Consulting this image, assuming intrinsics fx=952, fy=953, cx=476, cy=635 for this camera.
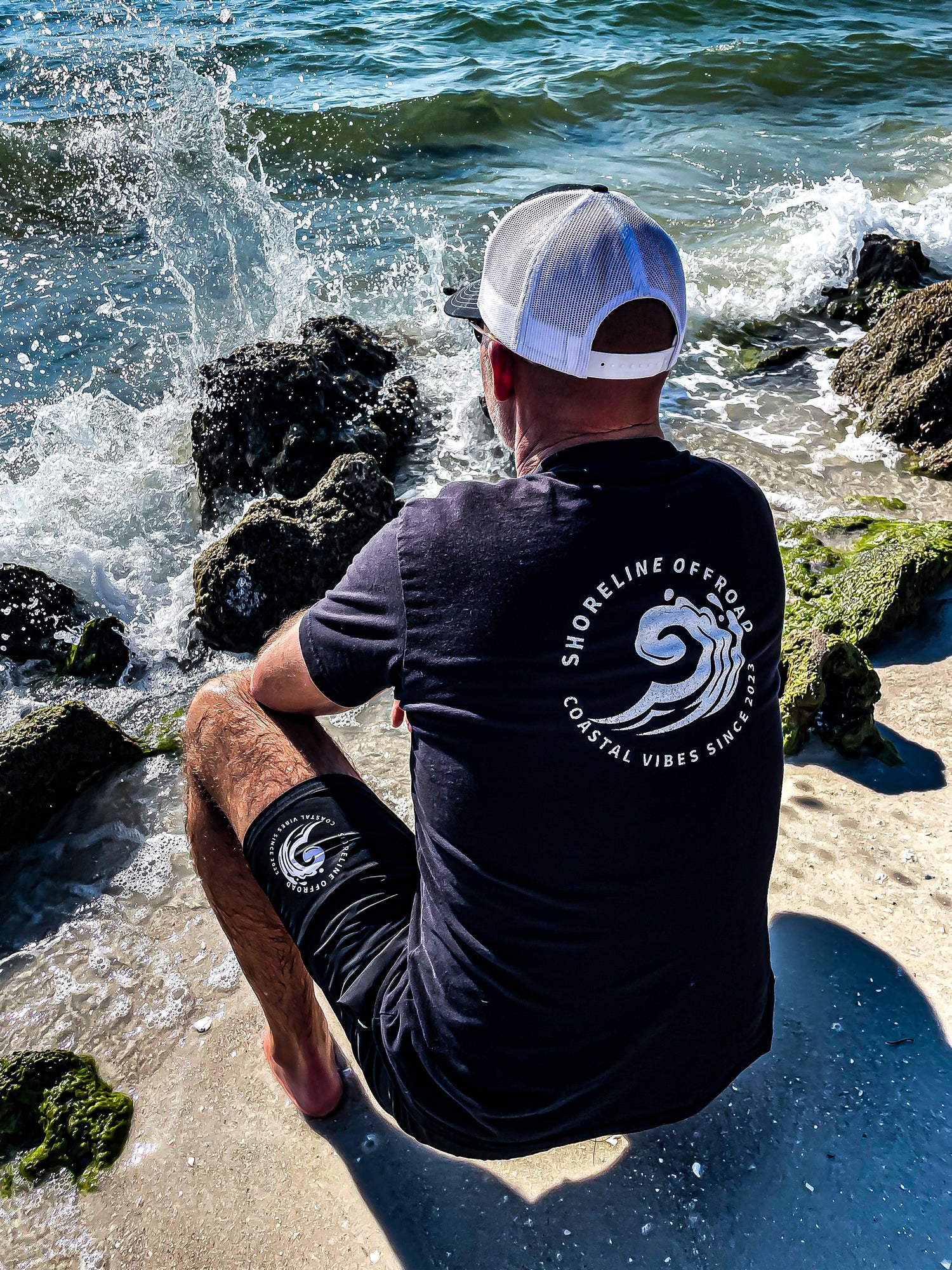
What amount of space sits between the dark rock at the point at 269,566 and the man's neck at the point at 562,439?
3060mm

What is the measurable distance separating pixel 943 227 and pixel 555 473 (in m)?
8.84

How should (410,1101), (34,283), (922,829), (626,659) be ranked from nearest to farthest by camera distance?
1. (626,659)
2. (410,1101)
3. (922,829)
4. (34,283)

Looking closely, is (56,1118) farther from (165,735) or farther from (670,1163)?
(165,735)

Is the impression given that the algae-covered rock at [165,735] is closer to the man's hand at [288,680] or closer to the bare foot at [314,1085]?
the bare foot at [314,1085]

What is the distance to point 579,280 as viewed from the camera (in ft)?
5.63

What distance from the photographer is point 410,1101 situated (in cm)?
179

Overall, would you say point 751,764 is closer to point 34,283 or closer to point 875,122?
point 34,283

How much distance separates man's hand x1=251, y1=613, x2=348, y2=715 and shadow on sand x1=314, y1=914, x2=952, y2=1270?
1.11 metres

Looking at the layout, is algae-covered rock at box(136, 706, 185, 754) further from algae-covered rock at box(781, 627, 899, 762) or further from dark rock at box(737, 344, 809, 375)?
dark rock at box(737, 344, 809, 375)

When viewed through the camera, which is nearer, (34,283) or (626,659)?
(626,659)

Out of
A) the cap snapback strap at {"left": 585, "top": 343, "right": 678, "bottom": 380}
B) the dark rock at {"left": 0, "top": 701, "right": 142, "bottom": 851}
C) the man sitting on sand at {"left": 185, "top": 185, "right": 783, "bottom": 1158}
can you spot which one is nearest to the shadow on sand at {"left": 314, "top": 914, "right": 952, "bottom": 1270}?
the man sitting on sand at {"left": 185, "top": 185, "right": 783, "bottom": 1158}

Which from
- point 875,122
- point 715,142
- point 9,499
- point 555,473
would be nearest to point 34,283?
point 9,499

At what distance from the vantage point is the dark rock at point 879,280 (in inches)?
301

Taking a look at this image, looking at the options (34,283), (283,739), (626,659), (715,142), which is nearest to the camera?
(626,659)
